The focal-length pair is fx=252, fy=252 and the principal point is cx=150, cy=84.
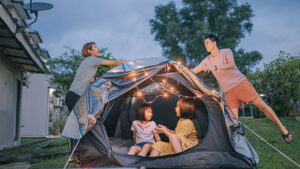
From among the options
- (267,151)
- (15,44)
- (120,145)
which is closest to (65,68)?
(15,44)

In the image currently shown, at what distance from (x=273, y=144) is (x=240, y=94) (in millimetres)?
2675

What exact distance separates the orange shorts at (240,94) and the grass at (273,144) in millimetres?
973

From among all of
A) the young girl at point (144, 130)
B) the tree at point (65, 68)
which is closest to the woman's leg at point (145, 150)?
the young girl at point (144, 130)

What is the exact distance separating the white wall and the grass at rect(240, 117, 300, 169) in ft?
32.4

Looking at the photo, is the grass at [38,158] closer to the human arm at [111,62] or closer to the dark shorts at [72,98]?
the dark shorts at [72,98]

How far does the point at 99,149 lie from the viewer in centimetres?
316

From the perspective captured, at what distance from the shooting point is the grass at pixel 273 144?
3643 millimetres

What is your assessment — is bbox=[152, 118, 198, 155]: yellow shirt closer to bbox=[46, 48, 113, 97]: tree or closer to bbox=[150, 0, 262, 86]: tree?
bbox=[46, 48, 113, 97]: tree

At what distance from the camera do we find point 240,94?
10.9ft

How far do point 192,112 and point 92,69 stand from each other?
1.54m

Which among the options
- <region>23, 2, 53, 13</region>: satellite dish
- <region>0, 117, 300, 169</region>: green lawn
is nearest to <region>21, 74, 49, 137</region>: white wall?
<region>0, 117, 300, 169</region>: green lawn

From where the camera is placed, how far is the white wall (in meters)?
12.7

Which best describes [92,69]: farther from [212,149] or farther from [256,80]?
[256,80]

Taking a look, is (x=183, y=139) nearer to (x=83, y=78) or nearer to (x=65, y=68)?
(x=83, y=78)
